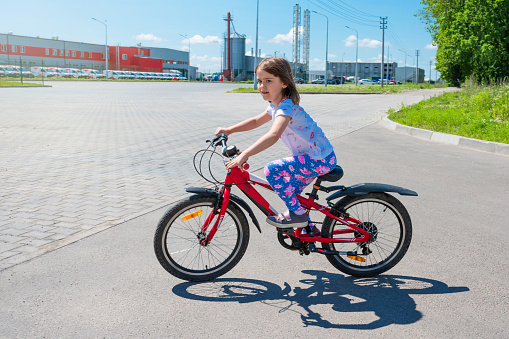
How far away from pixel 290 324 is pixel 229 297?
0.58 meters

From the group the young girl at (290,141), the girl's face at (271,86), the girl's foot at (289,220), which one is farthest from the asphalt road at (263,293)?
the girl's face at (271,86)

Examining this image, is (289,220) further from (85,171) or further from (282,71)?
(85,171)

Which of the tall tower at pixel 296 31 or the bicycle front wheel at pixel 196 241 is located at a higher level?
the tall tower at pixel 296 31

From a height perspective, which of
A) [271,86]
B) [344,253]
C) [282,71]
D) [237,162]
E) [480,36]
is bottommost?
[344,253]

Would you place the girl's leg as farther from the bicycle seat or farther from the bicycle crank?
the bicycle crank

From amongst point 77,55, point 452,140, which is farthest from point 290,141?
point 77,55

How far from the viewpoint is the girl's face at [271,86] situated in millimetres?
3576

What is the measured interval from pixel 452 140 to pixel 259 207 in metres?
9.40

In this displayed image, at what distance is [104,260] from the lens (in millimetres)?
4246

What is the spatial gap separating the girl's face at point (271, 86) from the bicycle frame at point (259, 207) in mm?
557

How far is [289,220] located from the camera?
374 cm

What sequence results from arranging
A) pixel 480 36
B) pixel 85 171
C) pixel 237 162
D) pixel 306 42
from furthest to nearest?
pixel 306 42 → pixel 480 36 → pixel 85 171 → pixel 237 162

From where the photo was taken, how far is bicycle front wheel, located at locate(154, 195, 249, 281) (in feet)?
12.2

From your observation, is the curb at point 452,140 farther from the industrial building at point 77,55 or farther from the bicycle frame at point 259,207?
the industrial building at point 77,55
